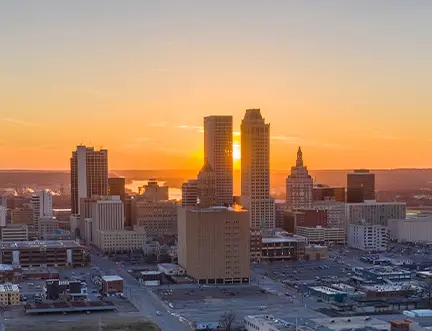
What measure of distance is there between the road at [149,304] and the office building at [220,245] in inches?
141

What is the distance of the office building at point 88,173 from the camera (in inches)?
3278

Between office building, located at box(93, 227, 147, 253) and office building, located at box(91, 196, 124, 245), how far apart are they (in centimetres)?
452

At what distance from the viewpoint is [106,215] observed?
6569 centimetres

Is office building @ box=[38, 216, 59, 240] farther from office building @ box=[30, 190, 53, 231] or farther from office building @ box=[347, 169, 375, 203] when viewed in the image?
office building @ box=[347, 169, 375, 203]

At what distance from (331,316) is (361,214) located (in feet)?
126

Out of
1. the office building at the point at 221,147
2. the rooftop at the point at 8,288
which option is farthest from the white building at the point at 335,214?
the rooftop at the point at 8,288

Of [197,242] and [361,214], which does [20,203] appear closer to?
[361,214]

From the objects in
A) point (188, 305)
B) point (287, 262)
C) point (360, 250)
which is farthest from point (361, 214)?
point (188, 305)

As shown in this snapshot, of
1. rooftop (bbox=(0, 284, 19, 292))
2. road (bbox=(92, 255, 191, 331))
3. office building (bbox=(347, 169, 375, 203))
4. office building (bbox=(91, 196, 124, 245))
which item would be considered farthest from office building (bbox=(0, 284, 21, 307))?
office building (bbox=(347, 169, 375, 203))

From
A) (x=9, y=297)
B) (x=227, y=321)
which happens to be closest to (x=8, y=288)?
(x=9, y=297)

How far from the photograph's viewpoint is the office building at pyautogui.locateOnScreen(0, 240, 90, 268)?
49.8 metres

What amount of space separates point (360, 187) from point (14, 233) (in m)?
37.1

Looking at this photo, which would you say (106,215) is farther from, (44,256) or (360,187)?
(360,187)

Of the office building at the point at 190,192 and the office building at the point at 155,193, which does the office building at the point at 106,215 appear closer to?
the office building at the point at 190,192
